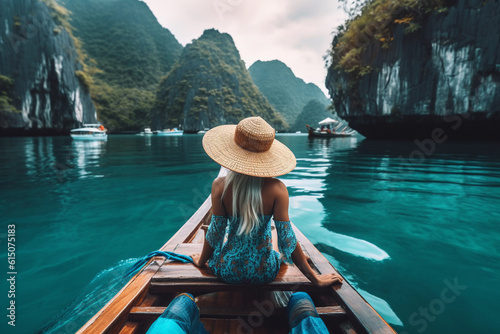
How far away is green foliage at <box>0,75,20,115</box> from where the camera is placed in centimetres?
2732

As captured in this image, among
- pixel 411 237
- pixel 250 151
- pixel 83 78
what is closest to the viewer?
pixel 250 151

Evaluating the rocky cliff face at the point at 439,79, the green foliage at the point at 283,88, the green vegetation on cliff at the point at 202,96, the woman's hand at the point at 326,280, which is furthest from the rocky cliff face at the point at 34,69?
the green foliage at the point at 283,88

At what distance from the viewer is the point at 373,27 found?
2002cm

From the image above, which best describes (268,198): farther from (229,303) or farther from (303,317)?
(229,303)

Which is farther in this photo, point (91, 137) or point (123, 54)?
point (123, 54)

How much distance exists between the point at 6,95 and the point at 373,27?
40868mm

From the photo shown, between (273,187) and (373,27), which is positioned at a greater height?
(373,27)

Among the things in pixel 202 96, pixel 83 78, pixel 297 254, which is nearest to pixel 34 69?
pixel 83 78

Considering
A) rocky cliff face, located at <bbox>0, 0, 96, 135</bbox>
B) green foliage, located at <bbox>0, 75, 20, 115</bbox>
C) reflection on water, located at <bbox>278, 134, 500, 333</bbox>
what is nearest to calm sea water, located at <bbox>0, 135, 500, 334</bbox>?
reflection on water, located at <bbox>278, 134, 500, 333</bbox>

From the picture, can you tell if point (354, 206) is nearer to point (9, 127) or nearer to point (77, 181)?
point (77, 181)

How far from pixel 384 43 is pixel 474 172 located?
1654 cm

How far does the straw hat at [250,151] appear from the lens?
1248mm

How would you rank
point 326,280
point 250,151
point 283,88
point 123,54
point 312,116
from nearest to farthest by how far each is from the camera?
point 250,151 → point 326,280 → point 123,54 → point 312,116 → point 283,88

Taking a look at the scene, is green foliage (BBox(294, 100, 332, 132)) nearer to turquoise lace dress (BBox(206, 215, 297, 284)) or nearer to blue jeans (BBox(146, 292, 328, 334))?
turquoise lace dress (BBox(206, 215, 297, 284))
